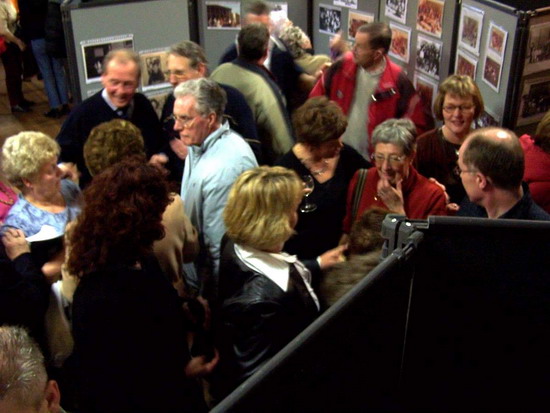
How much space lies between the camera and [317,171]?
9.36 ft

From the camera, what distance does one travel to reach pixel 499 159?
2.15m

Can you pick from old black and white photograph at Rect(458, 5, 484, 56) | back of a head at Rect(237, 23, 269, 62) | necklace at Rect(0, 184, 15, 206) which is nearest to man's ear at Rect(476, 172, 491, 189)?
old black and white photograph at Rect(458, 5, 484, 56)

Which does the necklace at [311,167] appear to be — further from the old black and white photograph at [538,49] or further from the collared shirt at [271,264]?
the old black and white photograph at [538,49]

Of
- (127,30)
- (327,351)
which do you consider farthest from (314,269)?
(127,30)

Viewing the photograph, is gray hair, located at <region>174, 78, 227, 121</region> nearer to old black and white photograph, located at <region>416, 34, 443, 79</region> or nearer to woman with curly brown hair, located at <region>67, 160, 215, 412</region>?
woman with curly brown hair, located at <region>67, 160, 215, 412</region>

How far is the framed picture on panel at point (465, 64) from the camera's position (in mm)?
3705

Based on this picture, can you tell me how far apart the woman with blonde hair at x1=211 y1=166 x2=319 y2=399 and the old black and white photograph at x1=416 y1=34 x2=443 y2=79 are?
2157 mm

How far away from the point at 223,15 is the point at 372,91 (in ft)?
5.43

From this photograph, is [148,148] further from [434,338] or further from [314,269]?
[434,338]

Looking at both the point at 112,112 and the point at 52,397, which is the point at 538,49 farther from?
the point at 52,397

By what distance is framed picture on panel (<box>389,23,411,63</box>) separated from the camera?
4.26 m

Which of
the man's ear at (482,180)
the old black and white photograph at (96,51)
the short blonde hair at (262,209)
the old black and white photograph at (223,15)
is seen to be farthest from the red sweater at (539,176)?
the old black and white photograph at (223,15)

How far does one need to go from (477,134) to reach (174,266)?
1205 millimetres

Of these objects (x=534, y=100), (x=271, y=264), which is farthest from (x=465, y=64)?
(x=271, y=264)
